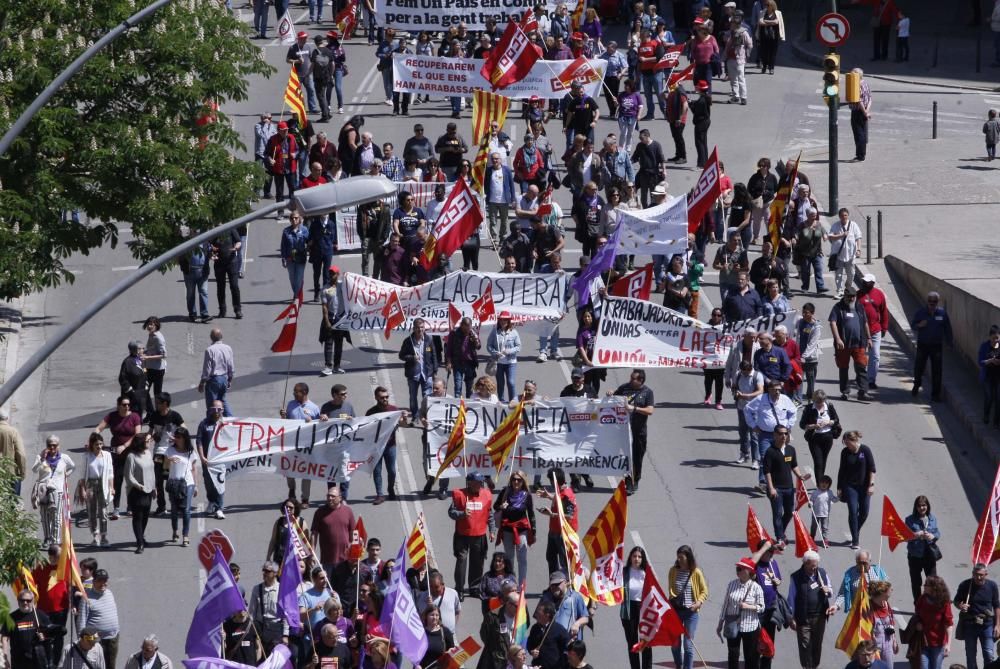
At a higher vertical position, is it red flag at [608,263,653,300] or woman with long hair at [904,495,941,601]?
red flag at [608,263,653,300]

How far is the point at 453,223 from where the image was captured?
98.2ft

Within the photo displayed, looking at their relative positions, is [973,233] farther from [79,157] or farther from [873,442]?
[79,157]

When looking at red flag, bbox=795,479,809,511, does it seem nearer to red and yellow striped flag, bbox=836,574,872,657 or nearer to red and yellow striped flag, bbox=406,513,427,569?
red and yellow striped flag, bbox=836,574,872,657

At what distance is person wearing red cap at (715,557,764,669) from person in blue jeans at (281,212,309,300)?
1246cm

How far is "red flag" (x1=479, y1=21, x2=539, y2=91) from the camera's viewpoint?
39.1 m

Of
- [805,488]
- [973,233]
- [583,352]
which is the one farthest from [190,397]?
[973,233]

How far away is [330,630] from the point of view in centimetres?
1934

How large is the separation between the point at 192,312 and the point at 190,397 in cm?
352

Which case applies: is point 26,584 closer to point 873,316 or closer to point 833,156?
point 873,316

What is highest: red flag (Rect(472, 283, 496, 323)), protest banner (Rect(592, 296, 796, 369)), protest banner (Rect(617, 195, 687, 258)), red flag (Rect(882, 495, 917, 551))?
protest banner (Rect(617, 195, 687, 258))

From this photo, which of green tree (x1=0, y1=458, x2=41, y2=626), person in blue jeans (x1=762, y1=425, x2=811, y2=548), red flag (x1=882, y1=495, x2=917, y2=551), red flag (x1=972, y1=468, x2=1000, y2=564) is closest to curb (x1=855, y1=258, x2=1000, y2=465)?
person in blue jeans (x1=762, y1=425, x2=811, y2=548)

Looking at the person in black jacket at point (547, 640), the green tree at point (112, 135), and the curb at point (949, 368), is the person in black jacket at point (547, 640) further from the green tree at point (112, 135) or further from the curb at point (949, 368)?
the green tree at point (112, 135)

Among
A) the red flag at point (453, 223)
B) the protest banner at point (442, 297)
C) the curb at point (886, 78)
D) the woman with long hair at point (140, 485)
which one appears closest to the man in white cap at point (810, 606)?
the woman with long hair at point (140, 485)

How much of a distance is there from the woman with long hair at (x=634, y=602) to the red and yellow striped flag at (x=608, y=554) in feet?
0.39
